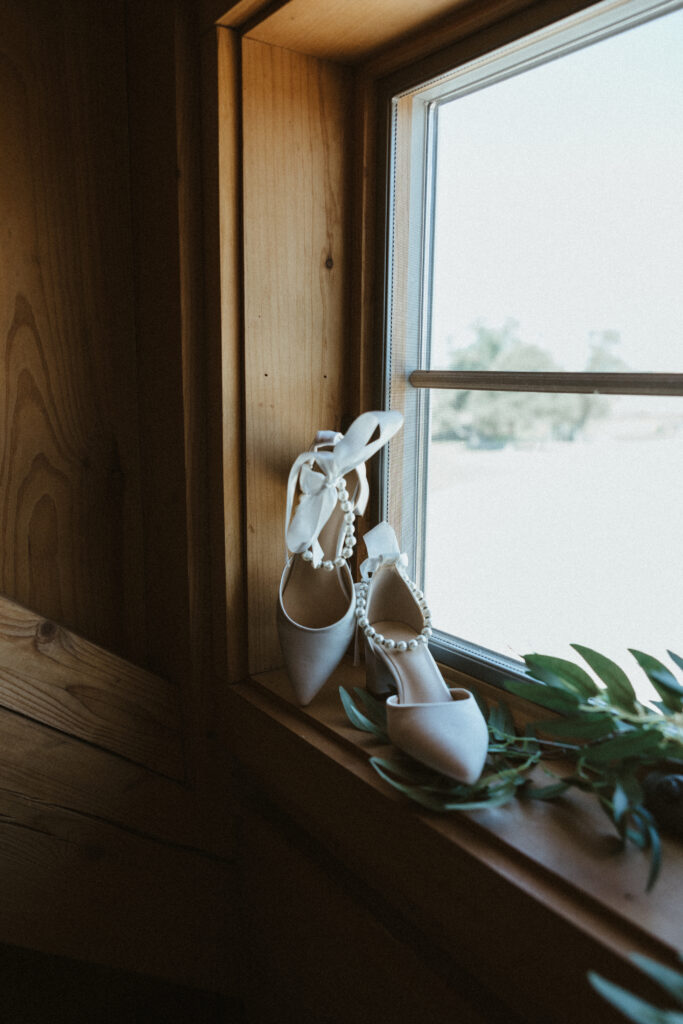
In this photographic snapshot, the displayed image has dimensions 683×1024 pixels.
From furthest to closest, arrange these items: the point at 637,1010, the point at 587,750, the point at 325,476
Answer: the point at 325,476 < the point at 587,750 < the point at 637,1010

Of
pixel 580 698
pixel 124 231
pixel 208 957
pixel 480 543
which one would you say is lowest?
pixel 208 957

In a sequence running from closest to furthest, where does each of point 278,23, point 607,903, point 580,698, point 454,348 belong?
1. point 607,903
2. point 580,698
3. point 278,23
4. point 454,348

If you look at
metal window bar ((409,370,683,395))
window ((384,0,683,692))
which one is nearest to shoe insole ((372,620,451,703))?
window ((384,0,683,692))

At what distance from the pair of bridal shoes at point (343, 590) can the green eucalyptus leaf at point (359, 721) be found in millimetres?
57

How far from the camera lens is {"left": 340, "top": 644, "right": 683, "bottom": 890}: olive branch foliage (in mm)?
774

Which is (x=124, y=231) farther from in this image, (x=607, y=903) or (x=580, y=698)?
(x=607, y=903)

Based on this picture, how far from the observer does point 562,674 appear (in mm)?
867

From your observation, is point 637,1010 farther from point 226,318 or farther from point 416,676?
point 226,318

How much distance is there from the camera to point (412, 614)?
107 cm

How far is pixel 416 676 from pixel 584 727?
230 millimetres

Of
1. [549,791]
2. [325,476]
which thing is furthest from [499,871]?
[325,476]

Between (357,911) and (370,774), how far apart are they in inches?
10.7

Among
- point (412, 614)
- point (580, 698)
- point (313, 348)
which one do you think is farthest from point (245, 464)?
point (580, 698)

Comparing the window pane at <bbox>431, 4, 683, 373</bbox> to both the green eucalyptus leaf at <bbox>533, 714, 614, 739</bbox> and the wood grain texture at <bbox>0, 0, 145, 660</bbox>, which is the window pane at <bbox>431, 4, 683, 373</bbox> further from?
the wood grain texture at <bbox>0, 0, 145, 660</bbox>
